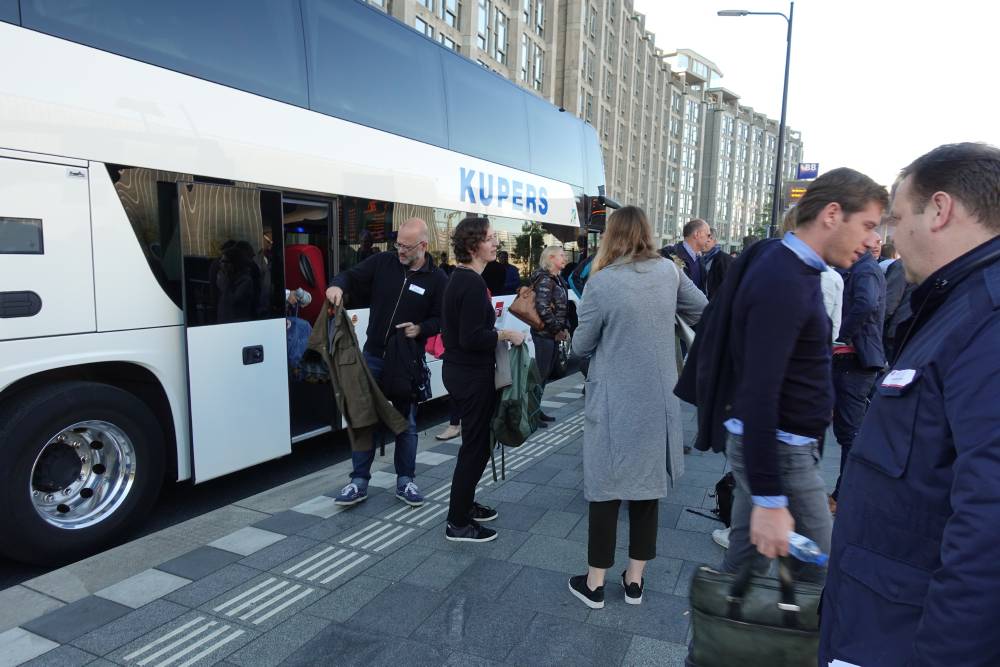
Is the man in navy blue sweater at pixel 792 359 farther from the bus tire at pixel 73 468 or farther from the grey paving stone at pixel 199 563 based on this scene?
the bus tire at pixel 73 468

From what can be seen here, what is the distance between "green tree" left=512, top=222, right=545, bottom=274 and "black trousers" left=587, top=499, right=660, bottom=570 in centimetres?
586

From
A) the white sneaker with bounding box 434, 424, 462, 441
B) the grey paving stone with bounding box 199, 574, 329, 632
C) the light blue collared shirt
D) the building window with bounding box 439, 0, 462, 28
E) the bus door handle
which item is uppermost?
the building window with bounding box 439, 0, 462, 28

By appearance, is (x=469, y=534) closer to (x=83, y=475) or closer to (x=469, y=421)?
(x=469, y=421)

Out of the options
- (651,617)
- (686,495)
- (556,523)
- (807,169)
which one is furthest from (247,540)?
(807,169)

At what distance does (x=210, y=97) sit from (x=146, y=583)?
124 inches

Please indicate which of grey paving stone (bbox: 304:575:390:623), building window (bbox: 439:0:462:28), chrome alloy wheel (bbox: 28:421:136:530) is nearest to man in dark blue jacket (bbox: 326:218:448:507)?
grey paving stone (bbox: 304:575:390:623)

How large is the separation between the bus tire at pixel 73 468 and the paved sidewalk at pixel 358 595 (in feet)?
0.96

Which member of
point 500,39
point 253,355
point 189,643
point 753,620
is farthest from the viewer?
point 500,39

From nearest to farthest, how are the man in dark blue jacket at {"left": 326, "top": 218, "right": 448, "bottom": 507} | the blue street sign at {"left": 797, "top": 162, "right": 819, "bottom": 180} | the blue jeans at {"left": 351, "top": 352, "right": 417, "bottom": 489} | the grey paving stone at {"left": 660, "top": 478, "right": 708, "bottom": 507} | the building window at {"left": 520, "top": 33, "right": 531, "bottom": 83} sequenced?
the man in dark blue jacket at {"left": 326, "top": 218, "right": 448, "bottom": 507}, the blue jeans at {"left": 351, "top": 352, "right": 417, "bottom": 489}, the grey paving stone at {"left": 660, "top": 478, "right": 708, "bottom": 507}, the blue street sign at {"left": 797, "top": 162, "right": 819, "bottom": 180}, the building window at {"left": 520, "top": 33, "right": 531, "bottom": 83}

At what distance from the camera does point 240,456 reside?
4555mm

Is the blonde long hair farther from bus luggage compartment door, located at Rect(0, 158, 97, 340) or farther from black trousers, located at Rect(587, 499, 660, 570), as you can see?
bus luggage compartment door, located at Rect(0, 158, 97, 340)

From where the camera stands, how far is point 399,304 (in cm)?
421

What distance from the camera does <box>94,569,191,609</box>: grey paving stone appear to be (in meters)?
3.02

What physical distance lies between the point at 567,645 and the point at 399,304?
2366 mm
